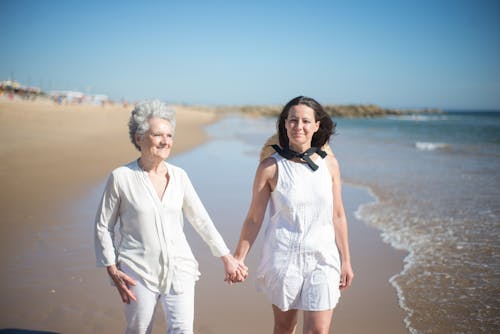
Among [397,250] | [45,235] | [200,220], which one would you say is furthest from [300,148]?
[45,235]

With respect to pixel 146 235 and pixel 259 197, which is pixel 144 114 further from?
pixel 259 197

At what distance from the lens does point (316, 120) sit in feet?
9.39

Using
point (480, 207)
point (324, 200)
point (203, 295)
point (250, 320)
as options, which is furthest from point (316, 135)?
point (480, 207)

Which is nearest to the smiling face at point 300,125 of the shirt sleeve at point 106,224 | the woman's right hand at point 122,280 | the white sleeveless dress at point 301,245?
the white sleeveless dress at point 301,245

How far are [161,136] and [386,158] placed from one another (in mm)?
16348

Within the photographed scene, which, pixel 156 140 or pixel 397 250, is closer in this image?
pixel 156 140

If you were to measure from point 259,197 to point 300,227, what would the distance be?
1.19 ft

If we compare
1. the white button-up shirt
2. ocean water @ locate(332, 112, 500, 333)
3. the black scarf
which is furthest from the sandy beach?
the black scarf

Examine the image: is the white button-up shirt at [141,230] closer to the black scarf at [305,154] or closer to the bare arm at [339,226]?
the black scarf at [305,154]

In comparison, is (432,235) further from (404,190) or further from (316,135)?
(316,135)

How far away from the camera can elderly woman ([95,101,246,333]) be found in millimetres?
2445

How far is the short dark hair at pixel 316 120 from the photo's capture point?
282 cm

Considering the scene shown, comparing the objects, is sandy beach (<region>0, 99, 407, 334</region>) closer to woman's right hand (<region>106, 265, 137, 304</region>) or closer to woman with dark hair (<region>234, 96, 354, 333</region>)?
woman with dark hair (<region>234, 96, 354, 333</region>)

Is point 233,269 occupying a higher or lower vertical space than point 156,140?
lower
